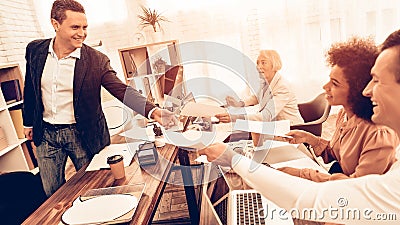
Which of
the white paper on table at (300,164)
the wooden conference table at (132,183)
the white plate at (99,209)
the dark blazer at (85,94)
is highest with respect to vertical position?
the dark blazer at (85,94)

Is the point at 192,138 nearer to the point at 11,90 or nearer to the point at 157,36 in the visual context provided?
the point at 11,90

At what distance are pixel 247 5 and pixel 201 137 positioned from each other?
292 centimetres

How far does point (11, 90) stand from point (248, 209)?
2.77m

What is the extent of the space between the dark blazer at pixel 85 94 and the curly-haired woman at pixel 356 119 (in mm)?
994

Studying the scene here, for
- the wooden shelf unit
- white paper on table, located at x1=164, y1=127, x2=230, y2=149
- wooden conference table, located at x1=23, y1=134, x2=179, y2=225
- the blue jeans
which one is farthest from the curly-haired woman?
the wooden shelf unit

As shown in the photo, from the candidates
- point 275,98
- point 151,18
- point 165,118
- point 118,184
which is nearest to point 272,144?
point 165,118

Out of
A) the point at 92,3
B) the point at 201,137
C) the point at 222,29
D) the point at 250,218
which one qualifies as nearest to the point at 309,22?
the point at 222,29

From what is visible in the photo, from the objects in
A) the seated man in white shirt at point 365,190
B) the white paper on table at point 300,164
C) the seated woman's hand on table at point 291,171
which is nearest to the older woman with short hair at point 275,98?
the white paper on table at point 300,164

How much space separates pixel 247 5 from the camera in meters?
3.78

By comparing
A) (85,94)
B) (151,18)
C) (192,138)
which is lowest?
(192,138)

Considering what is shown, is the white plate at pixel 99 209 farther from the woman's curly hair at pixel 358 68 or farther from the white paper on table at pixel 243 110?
the white paper on table at pixel 243 110

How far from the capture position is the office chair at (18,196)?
57.3 inches

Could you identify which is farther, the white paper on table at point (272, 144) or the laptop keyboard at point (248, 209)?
the white paper on table at point (272, 144)

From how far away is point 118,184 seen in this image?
1246mm
